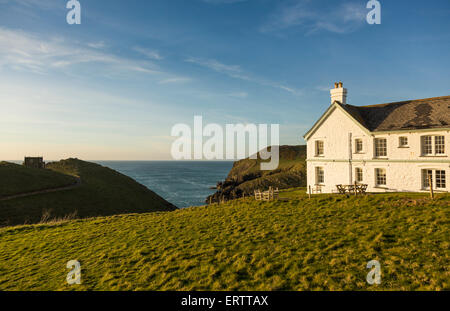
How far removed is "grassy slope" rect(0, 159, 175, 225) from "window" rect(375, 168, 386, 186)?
4314 centimetres

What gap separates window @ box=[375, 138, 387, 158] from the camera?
27609mm

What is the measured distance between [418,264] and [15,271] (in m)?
20.0

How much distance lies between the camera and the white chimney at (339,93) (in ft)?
102

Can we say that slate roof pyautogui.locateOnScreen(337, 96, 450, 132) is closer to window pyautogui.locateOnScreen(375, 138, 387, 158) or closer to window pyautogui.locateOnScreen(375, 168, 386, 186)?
window pyautogui.locateOnScreen(375, 138, 387, 158)

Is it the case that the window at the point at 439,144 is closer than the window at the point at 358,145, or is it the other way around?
the window at the point at 439,144

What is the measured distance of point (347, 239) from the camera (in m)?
13.4

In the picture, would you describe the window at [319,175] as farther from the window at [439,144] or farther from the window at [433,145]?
the window at [439,144]

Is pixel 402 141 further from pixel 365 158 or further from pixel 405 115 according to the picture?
pixel 365 158

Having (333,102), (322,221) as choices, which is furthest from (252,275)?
(333,102)

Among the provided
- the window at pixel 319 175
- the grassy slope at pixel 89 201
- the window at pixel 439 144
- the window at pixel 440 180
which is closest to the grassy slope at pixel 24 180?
the grassy slope at pixel 89 201

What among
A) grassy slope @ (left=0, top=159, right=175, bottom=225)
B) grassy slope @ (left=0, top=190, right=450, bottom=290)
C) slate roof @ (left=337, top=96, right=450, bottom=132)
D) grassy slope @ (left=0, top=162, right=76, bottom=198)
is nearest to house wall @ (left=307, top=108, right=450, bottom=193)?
slate roof @ (left=337, top=96, right=450, bottom=132)

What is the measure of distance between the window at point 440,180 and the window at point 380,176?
4498 millimetres

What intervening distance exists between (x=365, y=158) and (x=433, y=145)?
20.2ft
